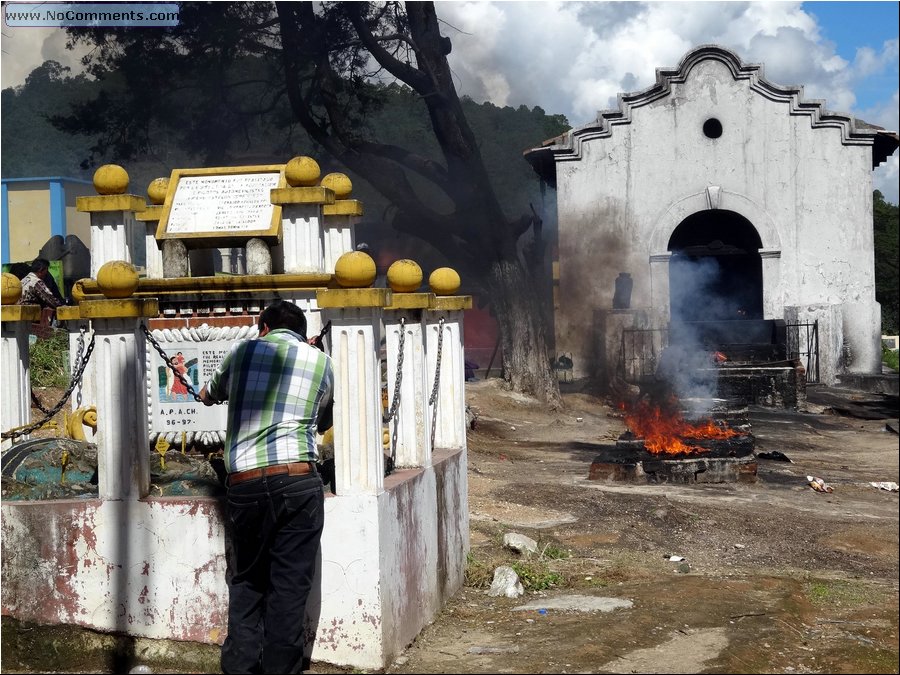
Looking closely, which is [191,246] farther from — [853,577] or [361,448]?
[853,577]

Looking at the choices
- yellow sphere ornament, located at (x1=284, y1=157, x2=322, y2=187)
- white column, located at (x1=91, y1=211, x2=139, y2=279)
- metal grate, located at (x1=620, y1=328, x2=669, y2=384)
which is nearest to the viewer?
yellow sphere ornament, located at (x1=284, y1=157, x2=322, y2=187)

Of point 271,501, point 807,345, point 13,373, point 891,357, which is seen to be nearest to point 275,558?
point 271,501

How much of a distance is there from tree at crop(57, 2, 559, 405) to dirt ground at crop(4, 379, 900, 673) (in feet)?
26.9

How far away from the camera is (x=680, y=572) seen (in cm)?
768

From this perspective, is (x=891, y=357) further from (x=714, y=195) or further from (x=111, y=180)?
(x=111, y=180)

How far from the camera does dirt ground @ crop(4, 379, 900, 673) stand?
17.6ft

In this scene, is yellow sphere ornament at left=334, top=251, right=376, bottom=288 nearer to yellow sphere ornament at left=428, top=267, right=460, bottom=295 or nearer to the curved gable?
yellow sphere ornament at left=428, top=267, right=460, bottom=295

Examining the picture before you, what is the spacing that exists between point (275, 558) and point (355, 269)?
1443 mm

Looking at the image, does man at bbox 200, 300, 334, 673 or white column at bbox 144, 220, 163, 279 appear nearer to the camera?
man at bbox 200, 300, 334, 673

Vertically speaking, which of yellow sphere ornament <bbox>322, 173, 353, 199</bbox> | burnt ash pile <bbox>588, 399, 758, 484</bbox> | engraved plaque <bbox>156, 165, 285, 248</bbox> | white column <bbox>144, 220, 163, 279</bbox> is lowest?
burnt ash pile <bbox>588, 399, 758, 484</bbox>

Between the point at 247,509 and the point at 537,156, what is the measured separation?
2009cm

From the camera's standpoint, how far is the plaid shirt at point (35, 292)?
14.2m

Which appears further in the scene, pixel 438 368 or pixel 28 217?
pixel 28 217

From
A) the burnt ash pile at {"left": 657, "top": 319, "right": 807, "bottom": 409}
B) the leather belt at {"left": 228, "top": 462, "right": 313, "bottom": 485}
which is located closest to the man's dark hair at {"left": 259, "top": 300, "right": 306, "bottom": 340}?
the leather belt at {"left": 228, "top": 462, "right": 313, "bottom": 485}
